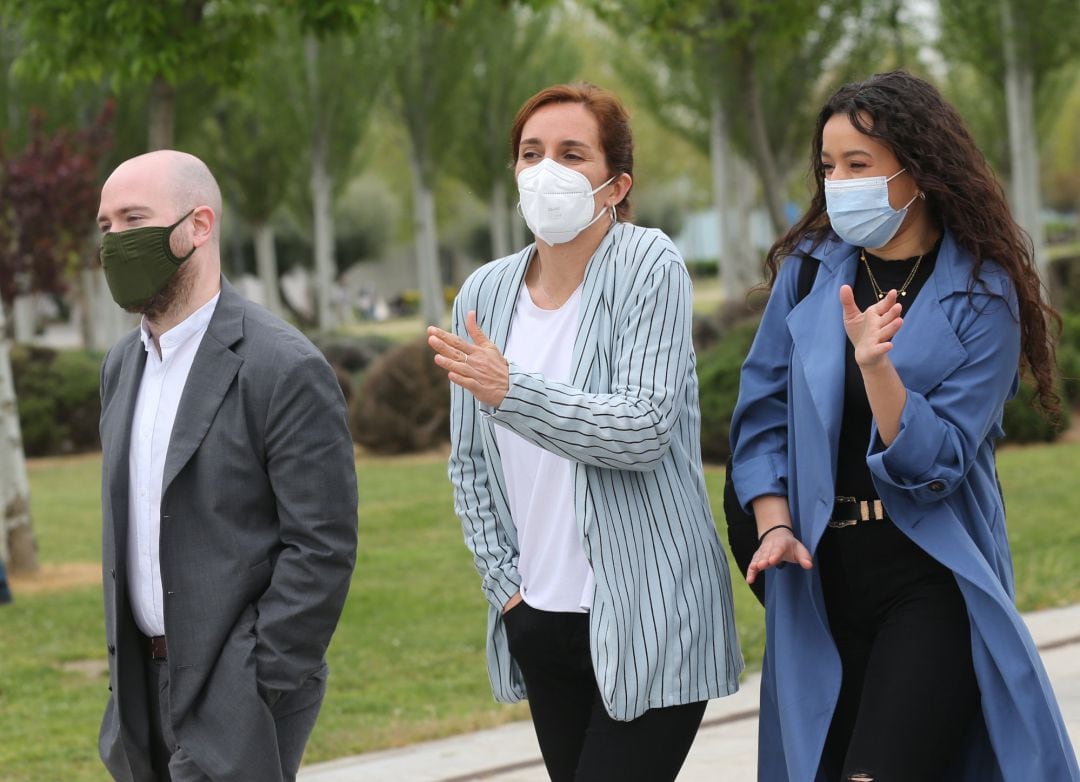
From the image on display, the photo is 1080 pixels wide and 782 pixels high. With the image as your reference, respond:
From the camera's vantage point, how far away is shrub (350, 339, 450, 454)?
53.0 ft

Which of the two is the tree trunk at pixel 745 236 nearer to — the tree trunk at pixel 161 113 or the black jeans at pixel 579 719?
the tree trunk at pixel 161 113

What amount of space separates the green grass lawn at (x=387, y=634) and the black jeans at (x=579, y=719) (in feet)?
8.70

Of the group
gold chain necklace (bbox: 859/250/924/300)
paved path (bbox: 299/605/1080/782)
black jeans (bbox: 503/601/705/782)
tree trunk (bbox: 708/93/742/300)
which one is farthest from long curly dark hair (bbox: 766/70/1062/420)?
tree trunk (bbox: 708/93/742/300)

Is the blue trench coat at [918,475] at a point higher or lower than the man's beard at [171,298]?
lower

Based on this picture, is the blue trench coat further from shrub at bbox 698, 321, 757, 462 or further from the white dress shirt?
shrub at bbox 698, 321, 757, 462

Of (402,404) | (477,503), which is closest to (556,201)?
(477,503)

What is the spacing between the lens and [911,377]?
3.29 metres

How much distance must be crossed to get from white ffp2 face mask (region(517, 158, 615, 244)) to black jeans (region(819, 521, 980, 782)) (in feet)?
2.88

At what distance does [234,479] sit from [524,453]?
0.64 metres

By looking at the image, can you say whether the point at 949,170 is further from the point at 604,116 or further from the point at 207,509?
the point at 207,509

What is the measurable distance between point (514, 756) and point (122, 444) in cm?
282

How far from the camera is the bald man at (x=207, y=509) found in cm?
317

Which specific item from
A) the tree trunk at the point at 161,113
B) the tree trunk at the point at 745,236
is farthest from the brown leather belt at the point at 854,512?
the tree trunk at the point at 745,236

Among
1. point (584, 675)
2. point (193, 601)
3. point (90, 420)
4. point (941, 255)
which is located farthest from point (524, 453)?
point (90, 420)
